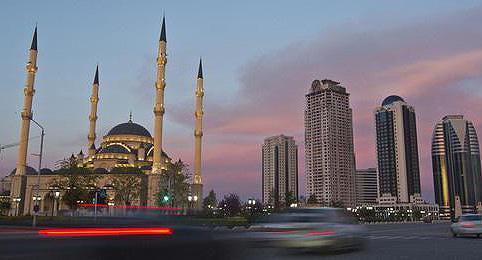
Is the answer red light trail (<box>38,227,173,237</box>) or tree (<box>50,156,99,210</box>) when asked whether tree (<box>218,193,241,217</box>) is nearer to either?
tree (<box>50,156,99,210</box>)

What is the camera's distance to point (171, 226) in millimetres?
8102

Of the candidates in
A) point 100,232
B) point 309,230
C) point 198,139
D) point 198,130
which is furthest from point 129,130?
point 100,232

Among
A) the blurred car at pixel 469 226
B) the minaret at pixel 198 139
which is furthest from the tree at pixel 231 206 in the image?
the blurred car at pixel 469 226

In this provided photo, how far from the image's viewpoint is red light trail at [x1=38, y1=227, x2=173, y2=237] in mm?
6959

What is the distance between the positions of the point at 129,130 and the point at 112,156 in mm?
→ 14800

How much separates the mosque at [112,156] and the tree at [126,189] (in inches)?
36.1

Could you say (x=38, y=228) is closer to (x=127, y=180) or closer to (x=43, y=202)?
(x=127, y=180)

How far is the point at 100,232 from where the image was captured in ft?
24.3

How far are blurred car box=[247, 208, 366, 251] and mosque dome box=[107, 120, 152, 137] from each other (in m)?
A: 104

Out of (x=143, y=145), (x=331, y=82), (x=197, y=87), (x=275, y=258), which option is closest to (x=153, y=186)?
(x=197, y=87)

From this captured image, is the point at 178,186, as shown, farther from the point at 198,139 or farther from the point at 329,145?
the point at 329,145

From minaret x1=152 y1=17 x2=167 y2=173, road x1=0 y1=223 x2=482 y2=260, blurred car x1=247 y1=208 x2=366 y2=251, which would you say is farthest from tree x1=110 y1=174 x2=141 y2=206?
road x1=0 y1=223 x2=482 y2=260

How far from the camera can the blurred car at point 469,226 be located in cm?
2336

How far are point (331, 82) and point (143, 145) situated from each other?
105288mm
